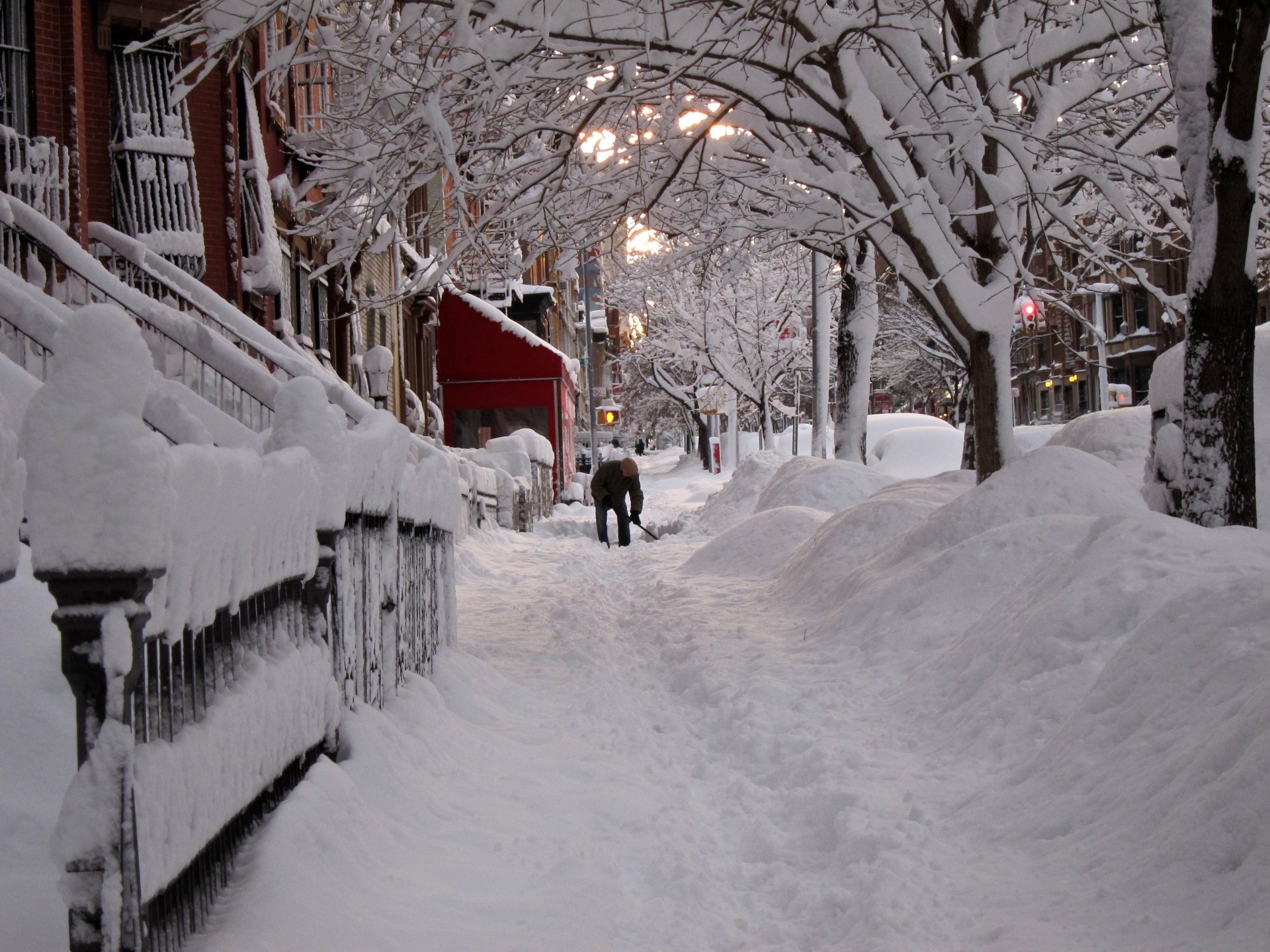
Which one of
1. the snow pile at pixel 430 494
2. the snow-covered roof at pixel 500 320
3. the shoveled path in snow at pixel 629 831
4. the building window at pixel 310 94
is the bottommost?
the shoveled path in snow at pixel 629 831

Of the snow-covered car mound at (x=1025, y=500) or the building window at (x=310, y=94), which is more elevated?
the building window at (x=310, y=94)

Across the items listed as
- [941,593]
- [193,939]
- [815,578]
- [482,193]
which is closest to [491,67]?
[482,193]

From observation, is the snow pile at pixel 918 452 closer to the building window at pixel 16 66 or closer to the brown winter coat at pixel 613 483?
the brown winter coat at pixel 613 483

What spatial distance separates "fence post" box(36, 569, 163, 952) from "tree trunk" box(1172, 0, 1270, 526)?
657 cm

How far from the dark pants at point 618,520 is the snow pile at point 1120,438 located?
7074 millimetres

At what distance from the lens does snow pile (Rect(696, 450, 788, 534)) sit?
2181 cm

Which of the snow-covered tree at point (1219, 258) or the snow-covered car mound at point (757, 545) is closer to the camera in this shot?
the snow-covered tree at point (1219, 258)

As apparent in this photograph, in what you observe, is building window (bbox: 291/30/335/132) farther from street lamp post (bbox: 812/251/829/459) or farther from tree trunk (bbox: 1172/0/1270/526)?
tree trunk (bbox: 1172/0/1270/526)

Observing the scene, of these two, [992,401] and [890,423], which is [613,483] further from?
[890,423]

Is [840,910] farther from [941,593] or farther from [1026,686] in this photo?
[941,593]

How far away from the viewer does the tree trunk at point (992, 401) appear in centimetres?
1048

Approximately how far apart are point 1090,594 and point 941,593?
221cm

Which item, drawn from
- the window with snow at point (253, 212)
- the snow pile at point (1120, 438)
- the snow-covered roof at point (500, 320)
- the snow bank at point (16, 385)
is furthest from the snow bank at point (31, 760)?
the snow-covered roof at point (500, 320)

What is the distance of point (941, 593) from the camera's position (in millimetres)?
7781
